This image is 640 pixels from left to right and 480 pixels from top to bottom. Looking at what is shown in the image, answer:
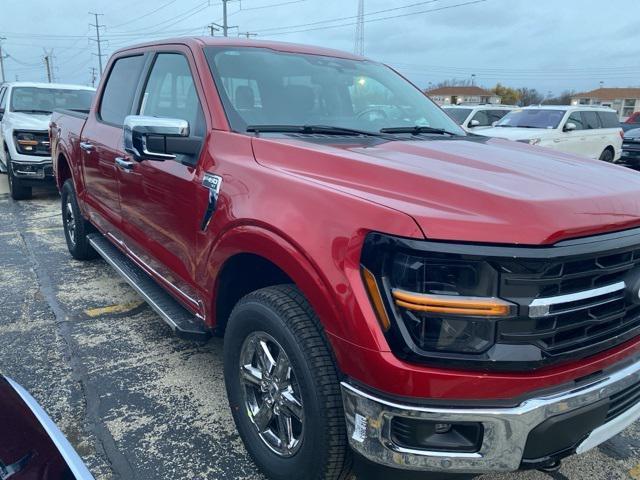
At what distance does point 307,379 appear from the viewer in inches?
74.9

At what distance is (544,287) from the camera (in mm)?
1622

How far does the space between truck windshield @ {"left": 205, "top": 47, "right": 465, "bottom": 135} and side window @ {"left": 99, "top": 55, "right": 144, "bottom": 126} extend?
106 centimetres

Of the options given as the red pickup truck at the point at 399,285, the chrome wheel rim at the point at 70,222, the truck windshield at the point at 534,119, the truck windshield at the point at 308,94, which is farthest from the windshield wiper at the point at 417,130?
the truck windshield at the point at 534,119

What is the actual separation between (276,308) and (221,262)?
0.52 metres

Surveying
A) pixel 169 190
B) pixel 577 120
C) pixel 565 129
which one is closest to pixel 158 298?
pixel 169 190

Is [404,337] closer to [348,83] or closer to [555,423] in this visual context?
[555,423]

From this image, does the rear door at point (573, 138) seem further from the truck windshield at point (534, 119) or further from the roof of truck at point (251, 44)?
the roof of truck at point (251, 44)

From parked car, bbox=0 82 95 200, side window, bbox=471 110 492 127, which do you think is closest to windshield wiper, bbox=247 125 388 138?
parked car, bbox=0 82 95 200

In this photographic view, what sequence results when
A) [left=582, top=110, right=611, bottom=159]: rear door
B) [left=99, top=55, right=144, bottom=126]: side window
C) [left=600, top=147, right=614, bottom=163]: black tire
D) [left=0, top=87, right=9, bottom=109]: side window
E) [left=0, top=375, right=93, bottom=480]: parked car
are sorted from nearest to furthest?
[left=0, top=375, right=93, bottom=480]: parked car < [left=99, top=55, right=144, bottom=126]: side window < [left=0, top=87, right=9, bottom=109]: side window < [left=582, top=110, right=611, bottom=159]: rear door < [left=600, top=147, right=614, bottom=163]: black tire

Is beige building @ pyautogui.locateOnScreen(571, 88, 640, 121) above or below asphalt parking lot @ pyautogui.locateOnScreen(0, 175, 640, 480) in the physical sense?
above

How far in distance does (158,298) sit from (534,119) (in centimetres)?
1202

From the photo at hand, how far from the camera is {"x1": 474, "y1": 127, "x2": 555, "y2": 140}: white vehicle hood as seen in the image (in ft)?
38.1

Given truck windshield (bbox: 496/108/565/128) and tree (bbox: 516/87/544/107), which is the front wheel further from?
tree (bbox: 516/87/544/107)

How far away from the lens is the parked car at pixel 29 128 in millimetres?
8438
